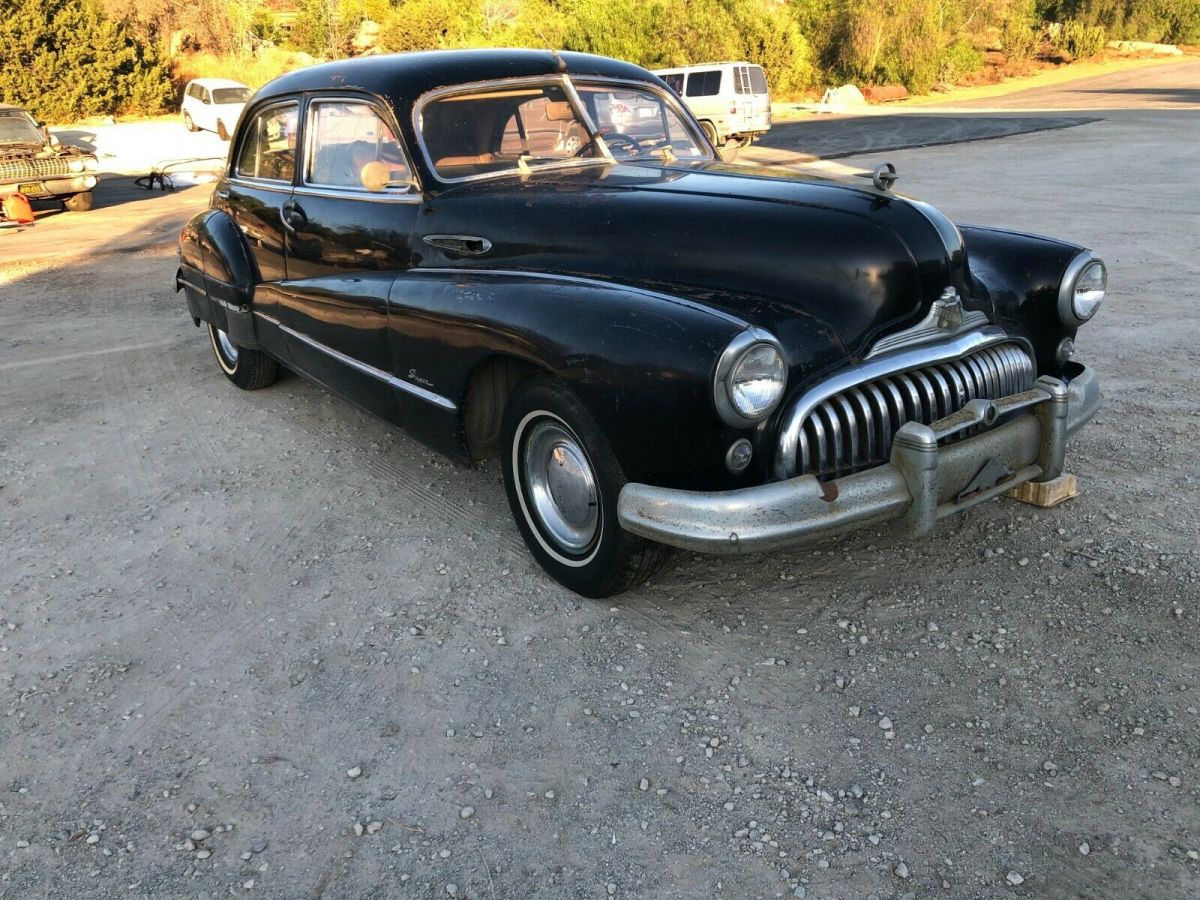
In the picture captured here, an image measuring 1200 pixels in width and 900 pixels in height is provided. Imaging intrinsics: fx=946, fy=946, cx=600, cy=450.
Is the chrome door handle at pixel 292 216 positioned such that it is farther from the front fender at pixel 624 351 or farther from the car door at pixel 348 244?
the front fender at pixel 624 351

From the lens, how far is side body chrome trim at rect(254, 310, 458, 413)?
11.8ft

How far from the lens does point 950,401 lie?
10.00 ft

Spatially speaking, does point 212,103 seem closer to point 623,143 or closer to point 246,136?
point 246,136

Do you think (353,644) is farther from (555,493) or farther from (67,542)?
(67,542)

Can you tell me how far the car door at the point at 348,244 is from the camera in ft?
12.9

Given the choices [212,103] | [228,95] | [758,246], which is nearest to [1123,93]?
[228,95]

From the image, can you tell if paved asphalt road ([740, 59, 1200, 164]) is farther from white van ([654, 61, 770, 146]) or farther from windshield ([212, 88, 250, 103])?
windshield ([212, 88, 250, 103])

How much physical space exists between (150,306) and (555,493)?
6.07 metres

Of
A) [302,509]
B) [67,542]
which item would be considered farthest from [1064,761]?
[67,542]

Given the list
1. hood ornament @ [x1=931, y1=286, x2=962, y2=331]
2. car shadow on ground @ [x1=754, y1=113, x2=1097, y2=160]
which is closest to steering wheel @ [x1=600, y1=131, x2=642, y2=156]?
hood ornament @ [x1=931, y1=286, x2=962, y2=331]

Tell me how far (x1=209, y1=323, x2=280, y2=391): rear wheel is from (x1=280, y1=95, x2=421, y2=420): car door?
970 millimetres

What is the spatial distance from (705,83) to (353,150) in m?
19.9

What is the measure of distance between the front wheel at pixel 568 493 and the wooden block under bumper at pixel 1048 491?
154cm

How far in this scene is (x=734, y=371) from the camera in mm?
2645
